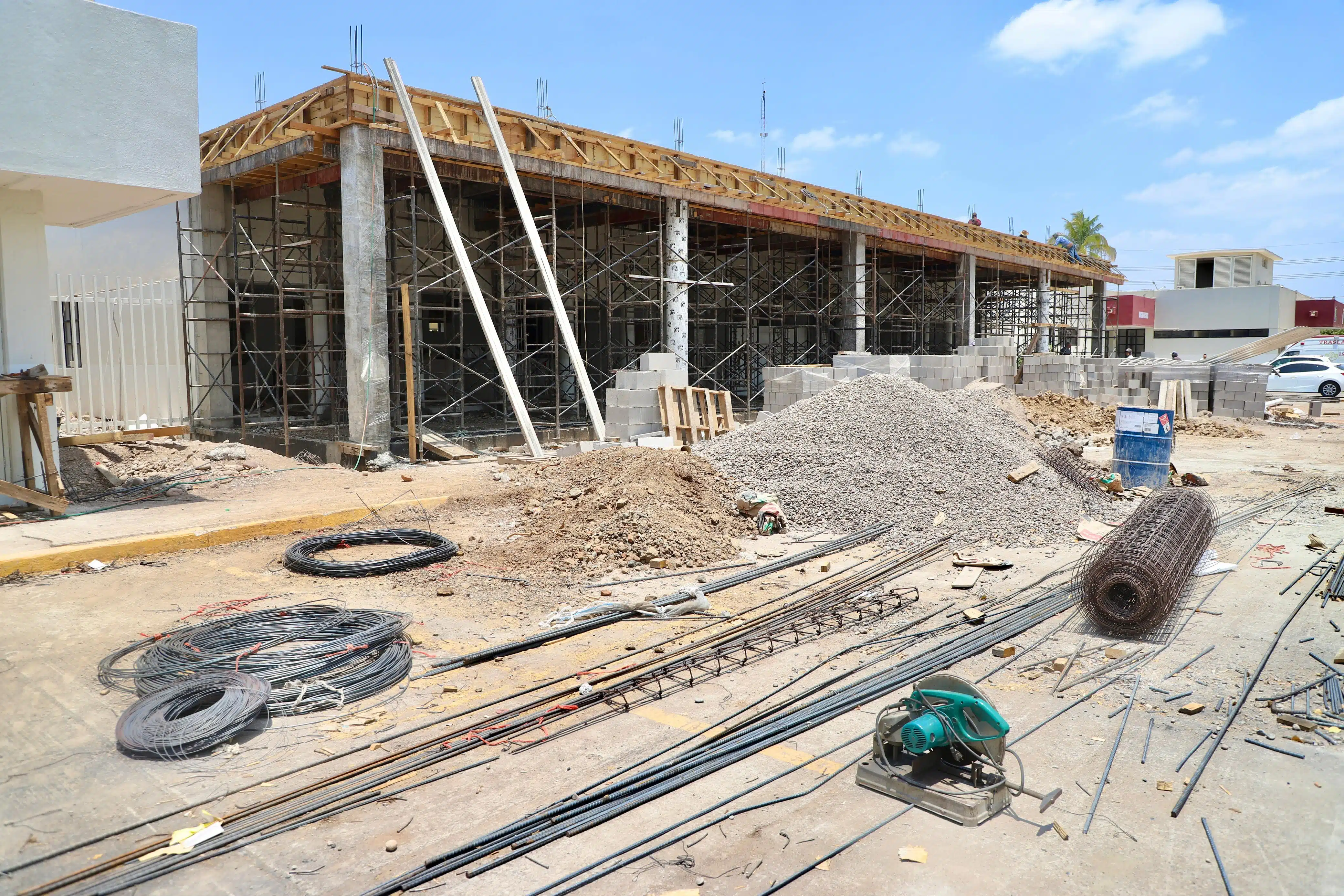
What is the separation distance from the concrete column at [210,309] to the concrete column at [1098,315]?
38.4 meters

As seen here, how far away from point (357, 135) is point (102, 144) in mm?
5160

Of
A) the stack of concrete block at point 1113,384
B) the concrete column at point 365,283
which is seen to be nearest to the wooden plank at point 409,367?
the concrete column at point 365,283

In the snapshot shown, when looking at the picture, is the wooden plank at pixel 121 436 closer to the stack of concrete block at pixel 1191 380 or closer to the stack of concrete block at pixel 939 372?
the stack of concrete block at pixel 939 372

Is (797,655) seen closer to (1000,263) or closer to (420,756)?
(420,756)

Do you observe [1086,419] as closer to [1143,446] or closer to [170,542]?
[1143,446]

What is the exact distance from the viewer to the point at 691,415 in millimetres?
16469

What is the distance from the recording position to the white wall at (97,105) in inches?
371

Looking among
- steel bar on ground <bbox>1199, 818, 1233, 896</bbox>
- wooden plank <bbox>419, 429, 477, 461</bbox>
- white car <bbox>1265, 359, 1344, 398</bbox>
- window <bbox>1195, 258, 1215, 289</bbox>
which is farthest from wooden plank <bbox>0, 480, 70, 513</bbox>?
window <bbox>1195, 258, 1215, 289</bbox>

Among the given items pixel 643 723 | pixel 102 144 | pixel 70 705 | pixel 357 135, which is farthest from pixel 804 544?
pixel 357 135

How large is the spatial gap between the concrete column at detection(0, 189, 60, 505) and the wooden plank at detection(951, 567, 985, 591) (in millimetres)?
10404

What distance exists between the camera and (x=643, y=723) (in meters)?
5.18

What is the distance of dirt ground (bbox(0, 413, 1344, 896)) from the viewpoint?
369cm

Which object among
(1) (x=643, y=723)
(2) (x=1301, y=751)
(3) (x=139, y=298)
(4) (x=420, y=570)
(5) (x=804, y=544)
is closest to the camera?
(2) (x=1301, y=751)

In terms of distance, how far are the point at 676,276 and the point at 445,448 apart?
7.41m
